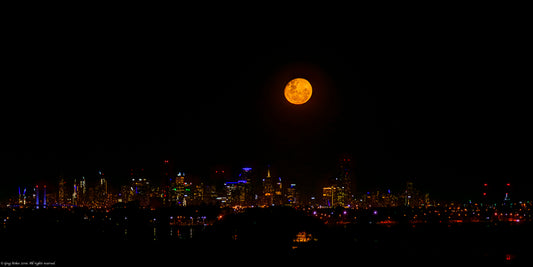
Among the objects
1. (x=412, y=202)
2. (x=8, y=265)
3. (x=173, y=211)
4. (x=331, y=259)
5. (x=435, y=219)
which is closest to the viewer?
(x=8, y=265)

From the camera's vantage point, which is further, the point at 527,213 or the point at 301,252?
the point at 527,213

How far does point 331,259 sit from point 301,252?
2.09m

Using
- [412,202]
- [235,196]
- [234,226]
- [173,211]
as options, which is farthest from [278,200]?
[234,226]

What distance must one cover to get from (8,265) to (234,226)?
21.1 m

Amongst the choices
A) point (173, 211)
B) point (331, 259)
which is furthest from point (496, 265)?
point (173, 211)

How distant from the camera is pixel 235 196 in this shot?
119 m

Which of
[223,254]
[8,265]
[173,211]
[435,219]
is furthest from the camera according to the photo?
[173,211]

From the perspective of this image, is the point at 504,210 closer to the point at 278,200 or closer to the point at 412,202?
the point at 412,202

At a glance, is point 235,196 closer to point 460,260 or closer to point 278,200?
point 278,200

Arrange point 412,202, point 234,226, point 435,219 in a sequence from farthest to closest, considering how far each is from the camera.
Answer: point 412,202 < point 435,219 < point 234,226

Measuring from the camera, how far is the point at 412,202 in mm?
128500

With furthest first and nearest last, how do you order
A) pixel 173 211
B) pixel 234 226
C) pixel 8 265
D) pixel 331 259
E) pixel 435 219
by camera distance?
1. pixel 173 211
2. pixel 435 219
3. pixel 234 226
4. pixel 331 259
5. pixel 8 265

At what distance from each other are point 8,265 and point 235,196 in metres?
104

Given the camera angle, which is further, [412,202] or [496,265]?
[412,202]
